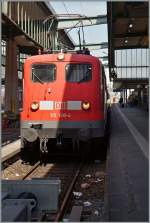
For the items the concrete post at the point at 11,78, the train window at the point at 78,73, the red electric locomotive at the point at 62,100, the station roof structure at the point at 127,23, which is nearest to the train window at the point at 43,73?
the red electric locomotive at the point at 62,100

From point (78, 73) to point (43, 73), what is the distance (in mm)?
932

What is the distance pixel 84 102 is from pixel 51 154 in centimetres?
224

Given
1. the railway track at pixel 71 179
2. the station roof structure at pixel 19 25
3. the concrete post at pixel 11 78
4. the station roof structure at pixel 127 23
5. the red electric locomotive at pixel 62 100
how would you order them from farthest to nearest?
the concrete post at pixel 11 78, the station roof structure at pixel 19 25, the station roof structure at pixel 127 23, the red electric locomotive at pixel 62 100, the railway track at pixel 71 179

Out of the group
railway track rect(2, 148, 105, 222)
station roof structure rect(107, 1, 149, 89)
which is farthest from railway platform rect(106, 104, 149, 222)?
station roof structure rect(107, 1, 149, 89)

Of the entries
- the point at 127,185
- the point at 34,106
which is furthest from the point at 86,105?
the point at 127,185

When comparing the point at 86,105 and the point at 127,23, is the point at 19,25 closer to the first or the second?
the point at 127,23

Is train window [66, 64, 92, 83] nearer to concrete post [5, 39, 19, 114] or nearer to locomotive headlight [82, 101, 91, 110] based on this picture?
locomotive headlight [82, 101, 91, 110]

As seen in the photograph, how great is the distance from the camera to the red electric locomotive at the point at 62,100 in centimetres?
1258

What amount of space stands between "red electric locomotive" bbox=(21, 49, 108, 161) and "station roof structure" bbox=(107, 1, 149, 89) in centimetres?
267

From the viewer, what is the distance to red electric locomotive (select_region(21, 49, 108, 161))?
12.6m

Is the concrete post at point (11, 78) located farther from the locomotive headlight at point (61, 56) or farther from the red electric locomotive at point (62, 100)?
the locomotive headlight at point (61, 56)

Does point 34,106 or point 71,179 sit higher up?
point 34,106

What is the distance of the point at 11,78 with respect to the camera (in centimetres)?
3372

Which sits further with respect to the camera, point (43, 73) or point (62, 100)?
point (43, 73)
